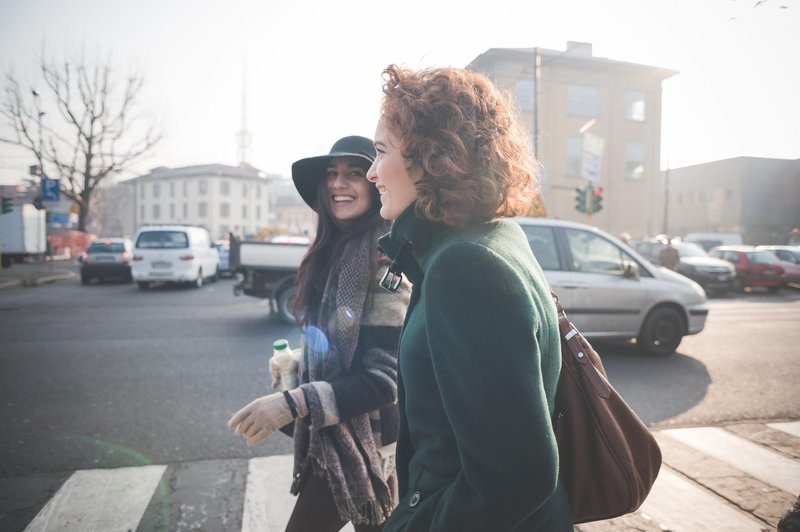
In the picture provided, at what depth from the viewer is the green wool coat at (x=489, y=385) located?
93 centimetres

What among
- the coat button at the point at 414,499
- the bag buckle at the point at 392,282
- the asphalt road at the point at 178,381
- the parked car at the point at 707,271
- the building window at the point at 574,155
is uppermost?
the building window at the point at 574,155

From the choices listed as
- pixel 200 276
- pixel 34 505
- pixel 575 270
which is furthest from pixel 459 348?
pixel 200 276

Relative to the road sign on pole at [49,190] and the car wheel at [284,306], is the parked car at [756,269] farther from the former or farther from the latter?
the road sign on pole at [49,190]

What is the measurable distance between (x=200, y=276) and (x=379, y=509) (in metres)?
16.2

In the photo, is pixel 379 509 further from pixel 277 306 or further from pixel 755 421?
pixel 277 306

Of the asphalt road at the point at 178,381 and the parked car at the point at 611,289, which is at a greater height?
the parked car at the point at 611,289

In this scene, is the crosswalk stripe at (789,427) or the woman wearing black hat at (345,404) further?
the crosswalk stripe at (789,427)

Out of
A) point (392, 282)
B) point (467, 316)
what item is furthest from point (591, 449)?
point (392, 282)

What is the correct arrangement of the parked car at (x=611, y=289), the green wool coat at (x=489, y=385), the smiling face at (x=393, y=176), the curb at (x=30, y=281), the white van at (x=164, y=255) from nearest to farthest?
the green wool coat at (x=489, y=385)
the smiling face at (x=393, y=176)
the parked car at (x=611, y=289)
the white van at (x=164, y=255)
the curb at (x=30, y=281)

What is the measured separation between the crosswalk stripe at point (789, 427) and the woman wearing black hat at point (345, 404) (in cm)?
419

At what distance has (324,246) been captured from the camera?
7.23 feet

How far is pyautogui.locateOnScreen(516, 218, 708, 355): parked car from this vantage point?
676 centimetres

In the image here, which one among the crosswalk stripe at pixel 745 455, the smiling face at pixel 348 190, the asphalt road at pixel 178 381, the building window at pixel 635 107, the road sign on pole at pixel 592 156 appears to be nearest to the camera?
the smiling face at pixel 348 190

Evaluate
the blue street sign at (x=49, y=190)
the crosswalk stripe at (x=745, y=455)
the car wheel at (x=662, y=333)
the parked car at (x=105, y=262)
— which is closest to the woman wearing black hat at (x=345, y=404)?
the crosswalk stripe at (x=745, y=455)
